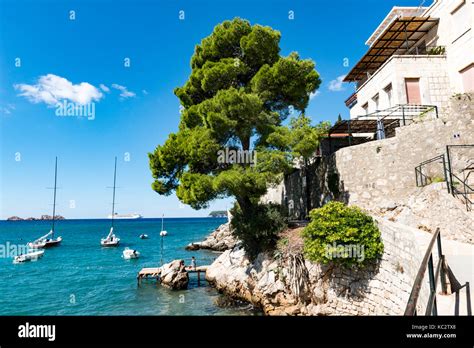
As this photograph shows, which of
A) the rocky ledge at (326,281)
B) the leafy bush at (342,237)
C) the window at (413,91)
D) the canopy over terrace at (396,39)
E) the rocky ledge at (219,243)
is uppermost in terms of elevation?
the canopy over terrace at (396,39)

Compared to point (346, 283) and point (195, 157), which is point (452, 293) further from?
point (195, 157)

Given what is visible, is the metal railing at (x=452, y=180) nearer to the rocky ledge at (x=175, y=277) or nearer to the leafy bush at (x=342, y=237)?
the leafy bush at (x=342, y=237)

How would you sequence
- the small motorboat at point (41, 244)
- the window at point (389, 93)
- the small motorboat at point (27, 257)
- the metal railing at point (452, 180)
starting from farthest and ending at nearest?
1. the small motorboat at point (41, 244)
2. the small motorboat at point (27, 257)
3. the window at point (389, 93)
4. the metal railing at point (452, 180)

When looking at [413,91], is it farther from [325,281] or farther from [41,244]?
[41,244]

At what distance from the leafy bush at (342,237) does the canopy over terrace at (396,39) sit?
39.6 ft

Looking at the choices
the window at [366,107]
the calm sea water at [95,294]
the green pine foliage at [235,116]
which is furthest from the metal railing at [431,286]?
the window at [366,107]

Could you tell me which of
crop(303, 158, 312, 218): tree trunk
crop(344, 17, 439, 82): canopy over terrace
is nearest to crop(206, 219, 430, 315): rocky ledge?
crop(303, 158, 312, 218): tree trunk

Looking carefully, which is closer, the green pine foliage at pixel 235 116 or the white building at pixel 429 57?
the green pine foliage at pixel 235 116

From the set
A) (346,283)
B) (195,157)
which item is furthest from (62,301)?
(346,283)

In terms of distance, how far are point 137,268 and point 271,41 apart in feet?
72.6

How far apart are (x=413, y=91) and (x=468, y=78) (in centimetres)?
241

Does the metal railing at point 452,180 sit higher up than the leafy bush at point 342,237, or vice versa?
the metal railing at point 452,180

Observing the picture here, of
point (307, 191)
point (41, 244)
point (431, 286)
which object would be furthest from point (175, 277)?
point (41, 244)

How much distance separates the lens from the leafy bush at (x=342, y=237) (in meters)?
8.98
